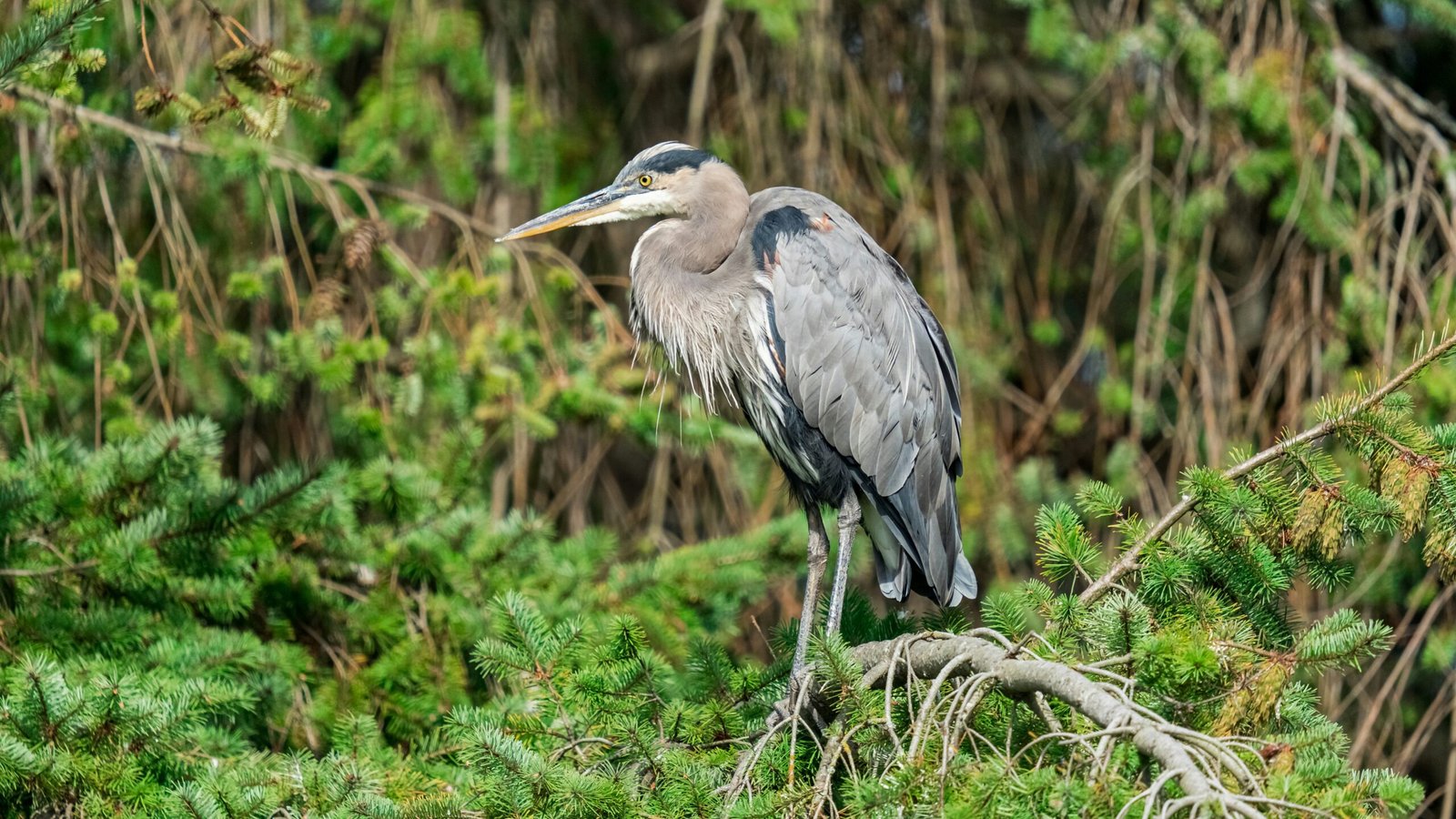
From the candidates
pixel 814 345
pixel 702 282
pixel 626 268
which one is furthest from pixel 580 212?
pixel 626 268

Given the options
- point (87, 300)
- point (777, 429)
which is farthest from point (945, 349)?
point (87, 300)

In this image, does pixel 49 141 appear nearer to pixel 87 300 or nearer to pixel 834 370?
pixel 87 300

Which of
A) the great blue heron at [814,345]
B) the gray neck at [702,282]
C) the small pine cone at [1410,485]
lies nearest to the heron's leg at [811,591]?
the great blue heron at [814,345]

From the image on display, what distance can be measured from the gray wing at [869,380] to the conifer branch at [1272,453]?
3.53 feet

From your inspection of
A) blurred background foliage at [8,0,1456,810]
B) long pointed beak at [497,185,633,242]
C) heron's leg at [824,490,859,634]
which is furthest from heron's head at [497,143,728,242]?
heron's leg at [824,490,859,634]

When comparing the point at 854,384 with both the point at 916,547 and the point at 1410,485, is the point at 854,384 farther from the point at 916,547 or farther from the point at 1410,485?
the point at 1410,485

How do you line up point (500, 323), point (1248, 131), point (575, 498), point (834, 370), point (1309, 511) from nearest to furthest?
point (1309, 511), point (834, 370), point (500, 323), point (1248, 131), point (575, 498)

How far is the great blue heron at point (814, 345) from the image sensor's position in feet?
11.1

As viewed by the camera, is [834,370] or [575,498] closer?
[834,370]

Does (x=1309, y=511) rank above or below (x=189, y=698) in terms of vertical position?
above

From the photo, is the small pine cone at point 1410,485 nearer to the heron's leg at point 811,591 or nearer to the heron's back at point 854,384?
the heron's leg at point 811,591

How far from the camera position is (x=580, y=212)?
3.67 m

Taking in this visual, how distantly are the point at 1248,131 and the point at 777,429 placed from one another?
7.34ft

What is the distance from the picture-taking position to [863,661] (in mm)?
2479
